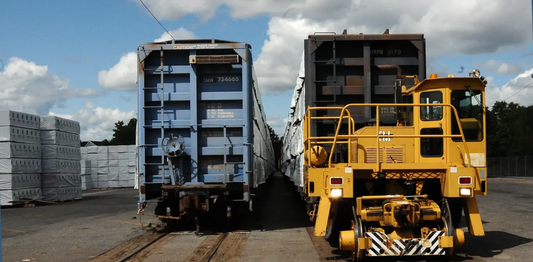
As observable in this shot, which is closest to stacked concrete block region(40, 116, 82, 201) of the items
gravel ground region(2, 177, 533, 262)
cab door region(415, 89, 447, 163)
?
gravel ground region(2, 177, 533, 262)

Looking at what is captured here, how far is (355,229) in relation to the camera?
7.59m

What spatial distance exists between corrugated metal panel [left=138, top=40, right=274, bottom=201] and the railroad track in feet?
3.65

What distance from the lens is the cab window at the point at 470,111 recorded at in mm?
8336

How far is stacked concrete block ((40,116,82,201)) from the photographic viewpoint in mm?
23203

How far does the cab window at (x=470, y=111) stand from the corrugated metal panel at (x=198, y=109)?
15.5ft

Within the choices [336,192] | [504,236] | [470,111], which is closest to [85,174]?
[504,236]

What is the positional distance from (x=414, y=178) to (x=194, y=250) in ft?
13.7

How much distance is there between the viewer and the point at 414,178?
7.97m

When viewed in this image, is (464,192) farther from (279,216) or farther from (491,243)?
(279,216)

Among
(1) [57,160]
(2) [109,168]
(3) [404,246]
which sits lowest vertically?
(2) [109,168]

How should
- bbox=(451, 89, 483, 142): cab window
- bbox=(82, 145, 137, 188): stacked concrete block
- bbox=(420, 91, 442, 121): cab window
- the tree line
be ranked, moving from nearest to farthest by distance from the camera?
bbox=(451, 89, 483, 142): cab window
bbox=(420, 91, 442, 121): cab window
bbox=(82, 145, 137, 188): stacked concrete block
the tree line

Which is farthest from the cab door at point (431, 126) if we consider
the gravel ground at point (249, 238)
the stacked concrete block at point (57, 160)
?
the stacked concrete block at point (57, 160)

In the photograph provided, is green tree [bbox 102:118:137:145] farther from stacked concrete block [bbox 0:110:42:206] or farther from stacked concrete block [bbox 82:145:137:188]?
stacked concrete block [bbox 0:110:42:206]

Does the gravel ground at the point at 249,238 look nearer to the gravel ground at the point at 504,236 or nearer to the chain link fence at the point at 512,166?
the gravel ground at the point at 504,236
